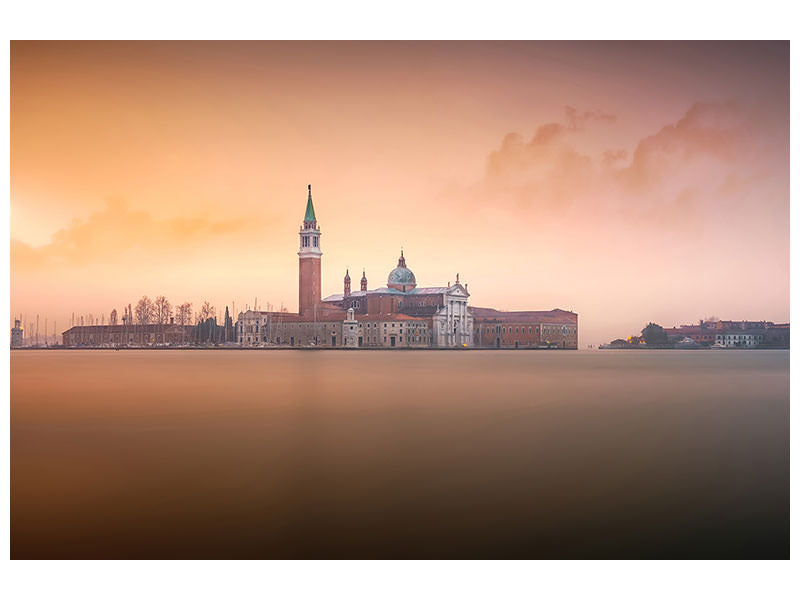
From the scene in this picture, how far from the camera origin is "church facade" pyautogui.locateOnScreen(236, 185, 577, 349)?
157 feet

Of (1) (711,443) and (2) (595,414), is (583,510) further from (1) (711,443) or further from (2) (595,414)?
(2) (595,414)

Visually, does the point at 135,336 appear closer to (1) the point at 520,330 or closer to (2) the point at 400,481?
(1) the point at 520,330

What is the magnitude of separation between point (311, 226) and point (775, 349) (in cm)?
2948

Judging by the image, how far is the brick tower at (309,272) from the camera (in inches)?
1890

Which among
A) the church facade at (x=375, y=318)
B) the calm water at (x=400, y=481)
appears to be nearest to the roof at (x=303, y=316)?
the church facade at (x=375, y=318)

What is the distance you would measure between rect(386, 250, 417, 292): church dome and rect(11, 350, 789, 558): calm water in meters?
41.7

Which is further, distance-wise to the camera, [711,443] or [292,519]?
[711,443]

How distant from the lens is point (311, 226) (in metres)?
50.0

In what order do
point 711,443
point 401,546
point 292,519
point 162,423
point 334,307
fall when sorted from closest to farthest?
point 401,546, point 292,519, point 711,443, point 162,423, point 334,307

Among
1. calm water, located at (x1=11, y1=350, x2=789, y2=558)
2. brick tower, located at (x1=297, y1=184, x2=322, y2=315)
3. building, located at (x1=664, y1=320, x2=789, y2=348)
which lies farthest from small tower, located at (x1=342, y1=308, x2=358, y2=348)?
calm water, located at (x1=11, y1=350, x2=789, y2=558)

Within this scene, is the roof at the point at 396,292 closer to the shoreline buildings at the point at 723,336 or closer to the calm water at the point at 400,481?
the shoreline buildings at the point at 723,336
